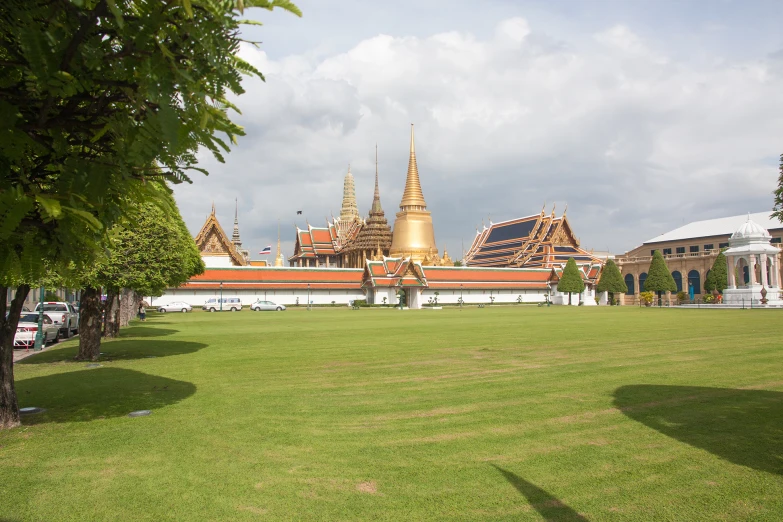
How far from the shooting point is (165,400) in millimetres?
10141

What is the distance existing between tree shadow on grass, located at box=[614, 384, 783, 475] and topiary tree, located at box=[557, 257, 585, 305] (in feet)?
206

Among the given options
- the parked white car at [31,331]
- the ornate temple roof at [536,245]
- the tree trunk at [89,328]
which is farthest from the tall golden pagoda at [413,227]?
the tree trunk at [89,328]

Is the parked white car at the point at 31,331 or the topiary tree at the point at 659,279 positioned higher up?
the topiary tree at the point at 659,279

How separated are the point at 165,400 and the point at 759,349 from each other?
51.5ft

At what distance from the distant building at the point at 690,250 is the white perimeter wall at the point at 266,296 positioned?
140 ft

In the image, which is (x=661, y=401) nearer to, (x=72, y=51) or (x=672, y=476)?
(x=672, y=476)

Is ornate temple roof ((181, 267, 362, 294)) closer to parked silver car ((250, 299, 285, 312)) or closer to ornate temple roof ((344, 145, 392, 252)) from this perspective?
parked silver car ((250, 299, 285, 312))

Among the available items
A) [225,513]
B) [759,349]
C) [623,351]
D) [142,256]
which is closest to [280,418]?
[225,513]

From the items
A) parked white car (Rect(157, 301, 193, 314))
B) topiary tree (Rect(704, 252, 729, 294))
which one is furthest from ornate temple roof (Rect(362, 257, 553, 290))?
parked white car (Rect(157, 301, 193, 314))

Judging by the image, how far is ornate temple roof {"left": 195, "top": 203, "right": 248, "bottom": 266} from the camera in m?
67.5

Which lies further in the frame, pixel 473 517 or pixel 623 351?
pixel 623 351

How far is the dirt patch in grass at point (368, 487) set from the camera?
5.54 metres

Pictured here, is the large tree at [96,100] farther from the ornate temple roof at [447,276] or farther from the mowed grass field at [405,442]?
the ornate temple roof at [447,276]

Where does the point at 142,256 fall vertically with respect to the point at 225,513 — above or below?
above
